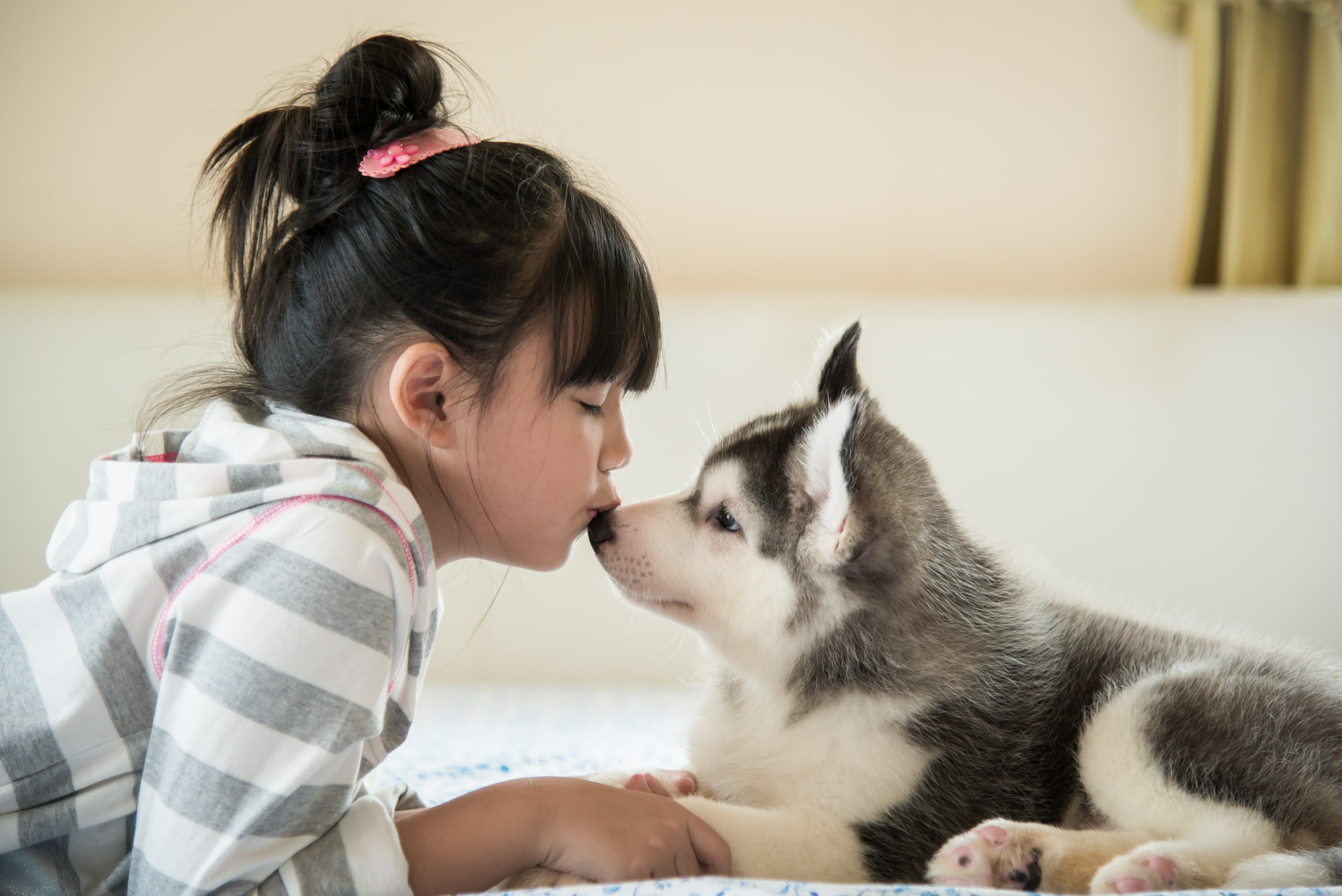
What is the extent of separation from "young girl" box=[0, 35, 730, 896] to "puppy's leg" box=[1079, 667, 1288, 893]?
1.28 ft

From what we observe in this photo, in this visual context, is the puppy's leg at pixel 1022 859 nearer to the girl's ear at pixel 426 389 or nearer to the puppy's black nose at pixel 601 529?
the puppy's black nose at pixel 601 529

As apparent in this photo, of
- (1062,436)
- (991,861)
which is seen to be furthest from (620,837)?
(1062,436)

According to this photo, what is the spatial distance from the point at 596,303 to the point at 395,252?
0.72 feet

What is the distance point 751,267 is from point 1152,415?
1036mm

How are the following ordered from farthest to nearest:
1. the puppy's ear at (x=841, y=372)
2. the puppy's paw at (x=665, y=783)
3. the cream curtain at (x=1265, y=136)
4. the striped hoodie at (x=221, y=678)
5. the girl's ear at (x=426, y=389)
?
the cream curtain at (x=1265, y=136)
the puppy's ear at (x=841, y=372)
the puppy's paw at (x=665, y=783)
the girl's ear at (x=426, y=389)
the striped hoodie at (x=221, y=678)

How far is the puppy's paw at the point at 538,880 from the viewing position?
907 millimetres

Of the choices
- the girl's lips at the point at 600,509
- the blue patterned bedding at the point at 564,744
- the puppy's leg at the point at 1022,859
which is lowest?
the blue patterned bedding at the point at 564,744

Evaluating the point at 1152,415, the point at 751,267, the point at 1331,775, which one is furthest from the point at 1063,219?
the point at 1331,775

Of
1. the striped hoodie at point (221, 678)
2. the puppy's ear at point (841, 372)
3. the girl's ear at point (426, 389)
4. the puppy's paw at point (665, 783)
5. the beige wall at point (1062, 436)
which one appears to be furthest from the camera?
the beige wall at point (1062, 436)

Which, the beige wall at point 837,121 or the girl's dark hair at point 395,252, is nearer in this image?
the girl's dark hair at point 395,252

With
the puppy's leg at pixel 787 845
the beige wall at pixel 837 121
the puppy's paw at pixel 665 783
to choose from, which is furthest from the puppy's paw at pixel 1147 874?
the beige wall at pixel 837 121

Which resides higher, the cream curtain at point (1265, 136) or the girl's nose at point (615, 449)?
the cream curtain at point (1265, 136)

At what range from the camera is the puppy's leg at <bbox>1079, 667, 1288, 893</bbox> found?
0.85m

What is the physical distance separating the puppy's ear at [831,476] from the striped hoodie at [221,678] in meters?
0.42
